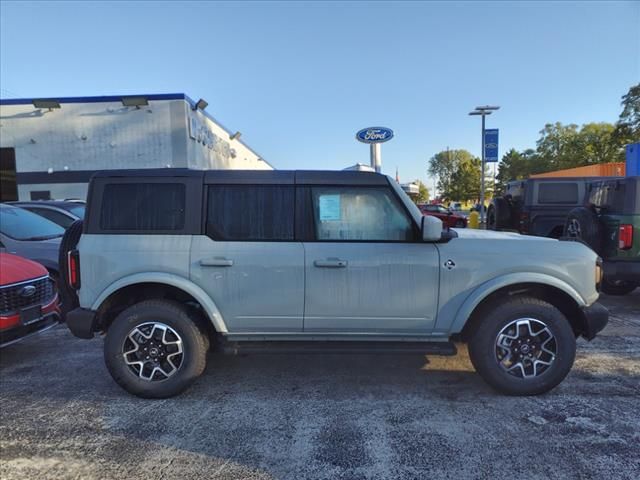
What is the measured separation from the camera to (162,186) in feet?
12.4

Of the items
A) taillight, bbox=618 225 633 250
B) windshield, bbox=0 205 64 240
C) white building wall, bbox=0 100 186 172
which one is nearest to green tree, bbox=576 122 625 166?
white building wall, bbox=0 100 186 172

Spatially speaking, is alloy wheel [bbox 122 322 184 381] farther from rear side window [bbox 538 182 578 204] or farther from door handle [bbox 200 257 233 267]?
rear side window [bbox 538 182 578 204]

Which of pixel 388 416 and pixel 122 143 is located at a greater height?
pixel 122 143

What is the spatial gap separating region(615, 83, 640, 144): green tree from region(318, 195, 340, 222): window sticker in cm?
4336

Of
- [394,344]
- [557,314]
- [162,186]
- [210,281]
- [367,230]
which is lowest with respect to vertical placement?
[394,344]

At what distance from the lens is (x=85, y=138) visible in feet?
63.2

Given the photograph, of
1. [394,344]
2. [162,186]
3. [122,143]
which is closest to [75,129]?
[122,143]

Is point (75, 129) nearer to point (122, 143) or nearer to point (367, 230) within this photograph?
point (122, 143)

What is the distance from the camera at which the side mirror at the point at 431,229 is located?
11.5 feet

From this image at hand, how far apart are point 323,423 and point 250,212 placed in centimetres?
179

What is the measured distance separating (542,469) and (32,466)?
3193 mm

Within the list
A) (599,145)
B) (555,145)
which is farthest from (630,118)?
(555,145)

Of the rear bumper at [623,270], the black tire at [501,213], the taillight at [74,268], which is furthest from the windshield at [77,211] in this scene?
the black tire at [501,213]

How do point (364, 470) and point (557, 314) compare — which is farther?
point (557, 314)
